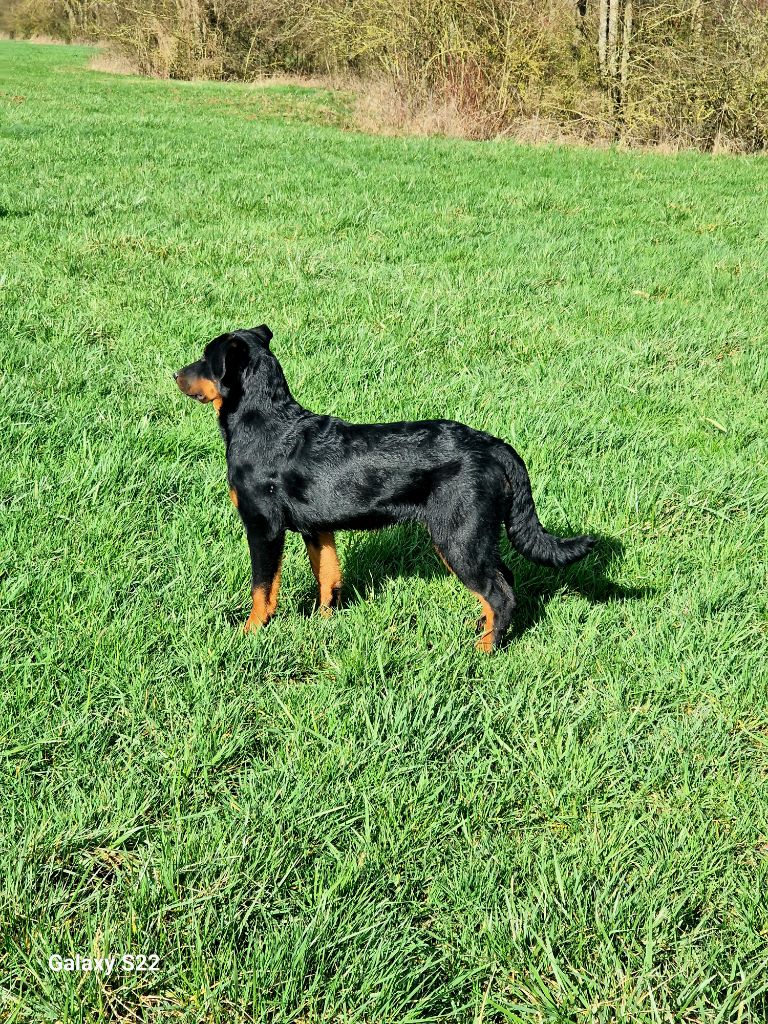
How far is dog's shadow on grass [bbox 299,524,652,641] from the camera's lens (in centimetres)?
329

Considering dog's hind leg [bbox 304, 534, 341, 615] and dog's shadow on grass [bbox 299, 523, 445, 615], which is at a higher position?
dog's hind leg [bbox 304, 534, 341, 615]

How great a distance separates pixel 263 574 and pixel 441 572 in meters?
0.89

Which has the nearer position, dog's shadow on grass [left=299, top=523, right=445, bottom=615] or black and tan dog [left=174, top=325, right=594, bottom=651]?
black and tan dog [left=174, top=325, right=594, bottom=651]

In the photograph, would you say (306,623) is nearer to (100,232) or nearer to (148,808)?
(148,808)

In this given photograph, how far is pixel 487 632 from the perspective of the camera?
293cm

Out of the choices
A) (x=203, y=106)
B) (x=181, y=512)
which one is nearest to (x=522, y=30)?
(x=203, y=106)

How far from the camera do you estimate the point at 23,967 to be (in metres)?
1.85

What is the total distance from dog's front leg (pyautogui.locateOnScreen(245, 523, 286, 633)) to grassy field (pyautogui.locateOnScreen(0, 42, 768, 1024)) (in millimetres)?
81

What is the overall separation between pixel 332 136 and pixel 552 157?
414cm

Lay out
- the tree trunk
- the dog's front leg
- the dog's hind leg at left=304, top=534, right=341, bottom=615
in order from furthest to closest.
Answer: the tree trunk → the dog's hind leg at left=304, top=534, right=341, bottom=615 → the dog's front leg

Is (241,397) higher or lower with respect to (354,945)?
higher

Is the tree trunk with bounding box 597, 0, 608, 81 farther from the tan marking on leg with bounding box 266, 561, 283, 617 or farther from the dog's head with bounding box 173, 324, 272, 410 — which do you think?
the tan marking on leg with bounding box 266, 561, 283, 617

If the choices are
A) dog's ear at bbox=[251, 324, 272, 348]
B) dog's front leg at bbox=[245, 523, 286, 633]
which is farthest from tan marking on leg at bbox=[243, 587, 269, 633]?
dog's ear at bbox=[251, 324, 272, 348]

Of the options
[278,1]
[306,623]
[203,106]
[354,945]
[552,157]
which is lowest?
[354,945]
